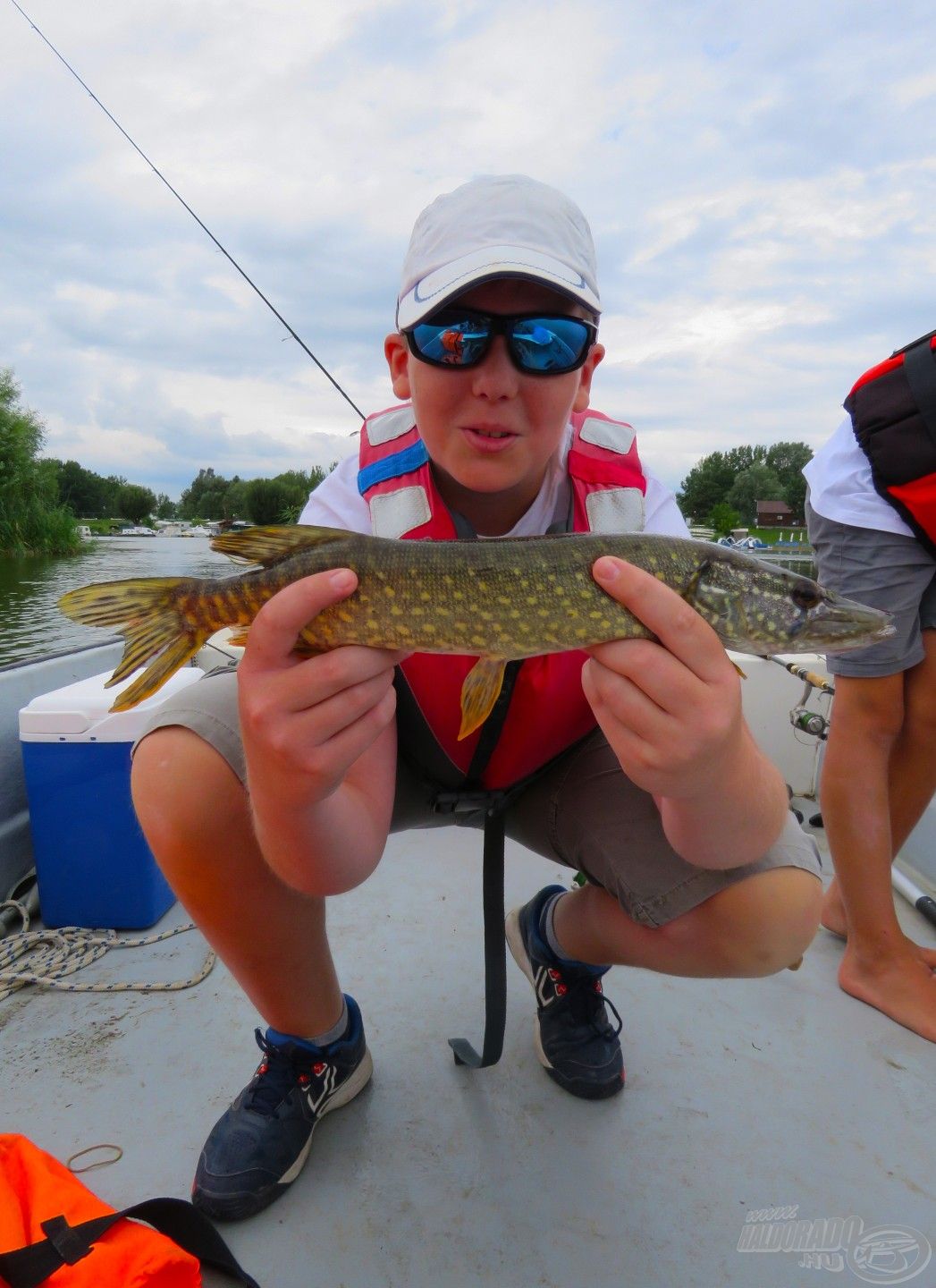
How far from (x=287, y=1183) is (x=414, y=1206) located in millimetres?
319

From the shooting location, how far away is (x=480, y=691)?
174cm

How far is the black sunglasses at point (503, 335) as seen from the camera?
1.74 metres

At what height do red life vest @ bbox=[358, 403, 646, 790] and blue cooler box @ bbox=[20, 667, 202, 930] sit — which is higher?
red life vest @ bbox=[358, 403, 646, 790]

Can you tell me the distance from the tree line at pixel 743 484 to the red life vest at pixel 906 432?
68.6 metres

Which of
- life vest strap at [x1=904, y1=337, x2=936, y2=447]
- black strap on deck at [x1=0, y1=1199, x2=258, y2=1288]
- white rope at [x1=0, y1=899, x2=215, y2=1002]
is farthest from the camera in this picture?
white rope at [x1=0, y1=899, x2=215, y2=1002]

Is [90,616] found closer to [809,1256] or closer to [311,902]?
[311,902]

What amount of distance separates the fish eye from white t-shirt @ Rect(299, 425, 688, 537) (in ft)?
1.51

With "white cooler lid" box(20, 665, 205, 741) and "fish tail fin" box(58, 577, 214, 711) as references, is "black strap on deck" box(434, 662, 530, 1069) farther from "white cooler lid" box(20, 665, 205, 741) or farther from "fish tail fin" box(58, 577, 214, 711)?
"white cooler lid" box(20, 665, 205, 741)

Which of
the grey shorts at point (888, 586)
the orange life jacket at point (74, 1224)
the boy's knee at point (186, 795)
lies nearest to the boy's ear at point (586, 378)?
the grey shorts at point (888, 586)

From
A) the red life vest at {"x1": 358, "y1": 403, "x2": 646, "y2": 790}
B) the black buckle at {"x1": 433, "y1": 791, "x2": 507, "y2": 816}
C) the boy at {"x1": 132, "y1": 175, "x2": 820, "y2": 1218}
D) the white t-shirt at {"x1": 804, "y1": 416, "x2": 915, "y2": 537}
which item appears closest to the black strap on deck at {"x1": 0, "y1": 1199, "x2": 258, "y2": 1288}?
the boy at {"x1": 132, "y1": 175, "x2": 820, "y2": 1218}

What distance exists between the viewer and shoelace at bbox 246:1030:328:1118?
189 centimetres

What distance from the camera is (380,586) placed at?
1.61m

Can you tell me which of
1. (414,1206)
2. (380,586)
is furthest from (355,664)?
(414,1206)

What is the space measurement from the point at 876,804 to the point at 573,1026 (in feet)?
4.53
